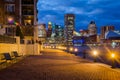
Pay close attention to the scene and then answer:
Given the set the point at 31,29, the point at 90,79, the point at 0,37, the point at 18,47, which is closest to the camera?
the point at 90,79

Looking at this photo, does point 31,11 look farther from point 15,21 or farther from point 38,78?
point 38,78

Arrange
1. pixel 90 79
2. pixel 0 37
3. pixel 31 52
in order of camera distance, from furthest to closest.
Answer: pixel 31 52, pixel 0 37, pixel 90 79

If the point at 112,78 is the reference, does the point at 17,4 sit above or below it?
above

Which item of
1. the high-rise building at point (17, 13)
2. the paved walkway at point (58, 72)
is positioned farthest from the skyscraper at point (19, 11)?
the paved walkway at point (58, 72)

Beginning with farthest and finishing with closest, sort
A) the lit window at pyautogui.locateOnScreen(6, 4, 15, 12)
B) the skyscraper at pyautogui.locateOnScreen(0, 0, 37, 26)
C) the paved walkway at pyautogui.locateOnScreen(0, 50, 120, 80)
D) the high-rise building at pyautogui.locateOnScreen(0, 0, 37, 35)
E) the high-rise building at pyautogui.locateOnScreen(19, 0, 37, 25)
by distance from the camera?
the high-rise building at pyautogui.locateOnScreen(19, 0, 37, 25) < the lit window at pyautogui.locateOnScreen(6, 4, 15, 12) < the skyscraper at pyautogui.locateOnScreen(0, 0, 37, 26) < the high-rise building at pyautogui.locateOnScreen(0, 0, 37, 35) < the paved walkway at pyautogui.locateOnScreen(0, 50, 120, 80)

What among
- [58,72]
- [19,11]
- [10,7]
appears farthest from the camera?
[19,11]

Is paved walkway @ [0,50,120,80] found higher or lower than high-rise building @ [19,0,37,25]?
lower

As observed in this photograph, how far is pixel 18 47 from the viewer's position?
33062 millimetres

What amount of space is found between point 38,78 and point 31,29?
54.9 metres

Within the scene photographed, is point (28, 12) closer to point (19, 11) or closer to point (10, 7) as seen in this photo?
point (19, 11)

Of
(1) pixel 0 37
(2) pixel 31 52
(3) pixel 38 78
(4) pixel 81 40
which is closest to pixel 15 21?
(2) pixel 31 52

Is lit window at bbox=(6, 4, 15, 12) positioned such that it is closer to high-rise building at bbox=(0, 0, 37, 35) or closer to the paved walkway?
high-rise building at bbox=(0, 0, 37, 35)

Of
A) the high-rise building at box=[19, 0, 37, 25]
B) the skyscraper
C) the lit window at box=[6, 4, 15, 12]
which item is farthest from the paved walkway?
the high-rise building at box=[19, 0, 37, 25]

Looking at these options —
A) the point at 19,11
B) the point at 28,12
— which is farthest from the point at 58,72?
the point at 28,12
